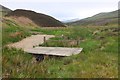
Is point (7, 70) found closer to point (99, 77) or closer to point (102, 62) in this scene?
point (99, 77)

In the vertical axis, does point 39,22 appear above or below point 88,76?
above

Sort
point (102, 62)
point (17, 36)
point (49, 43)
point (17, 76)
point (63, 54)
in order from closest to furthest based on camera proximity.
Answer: point (17, 76) < point (102, 62) < point (63, 54) < point (49, 43) < point (17, 36)

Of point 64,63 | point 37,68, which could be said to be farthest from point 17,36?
point 37,68

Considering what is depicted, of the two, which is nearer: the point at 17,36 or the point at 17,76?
the point at 17,76

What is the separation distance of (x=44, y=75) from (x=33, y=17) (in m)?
46.3

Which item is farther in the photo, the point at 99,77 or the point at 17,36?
the point at 17,36

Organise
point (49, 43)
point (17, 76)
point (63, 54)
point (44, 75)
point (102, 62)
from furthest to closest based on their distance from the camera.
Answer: point (49, 43)
point (63, 54)
point (102, 62)
point (44, 75)
point (17, 76)

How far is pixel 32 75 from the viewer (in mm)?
7254

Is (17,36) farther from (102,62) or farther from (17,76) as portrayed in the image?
(17,76)

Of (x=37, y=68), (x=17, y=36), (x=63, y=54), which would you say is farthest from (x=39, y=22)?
(x=37, y=68)

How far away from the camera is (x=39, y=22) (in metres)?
52.3

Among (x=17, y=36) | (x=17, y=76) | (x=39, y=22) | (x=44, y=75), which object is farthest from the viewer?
(x=39, y=22)

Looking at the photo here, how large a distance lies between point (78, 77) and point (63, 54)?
5636mm

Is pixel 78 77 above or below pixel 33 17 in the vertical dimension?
below
